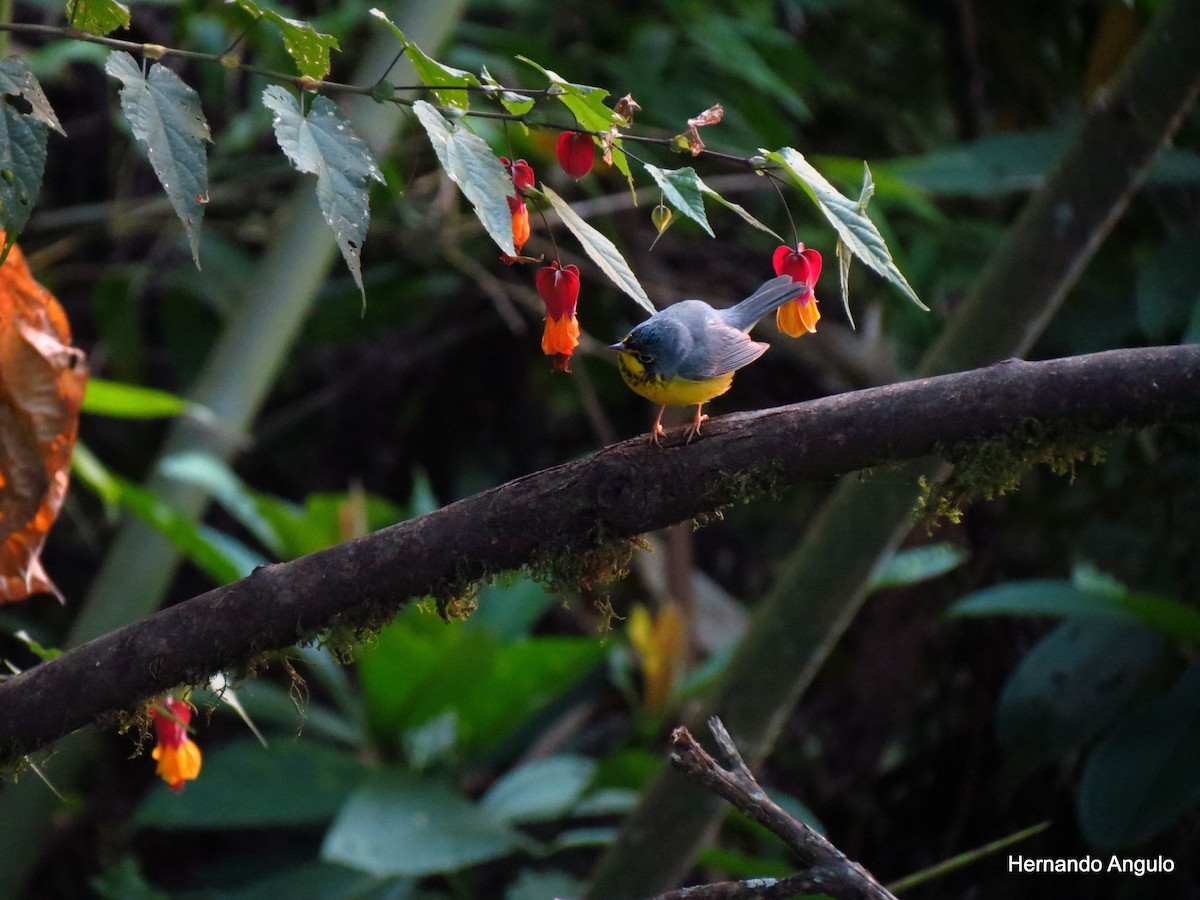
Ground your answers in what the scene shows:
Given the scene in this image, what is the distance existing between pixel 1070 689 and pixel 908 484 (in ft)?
3.08

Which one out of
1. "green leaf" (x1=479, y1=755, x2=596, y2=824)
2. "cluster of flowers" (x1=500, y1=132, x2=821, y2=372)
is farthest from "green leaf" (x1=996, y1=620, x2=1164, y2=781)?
"cluster of flowers" (x1=500, y1=132, x2=821, y2=372)

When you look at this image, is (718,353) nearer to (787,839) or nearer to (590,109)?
(590,109)

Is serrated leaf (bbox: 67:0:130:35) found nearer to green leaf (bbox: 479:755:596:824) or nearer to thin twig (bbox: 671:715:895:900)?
thin twig (bbox: 671:715:895:900)

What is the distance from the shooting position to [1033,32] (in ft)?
11.6

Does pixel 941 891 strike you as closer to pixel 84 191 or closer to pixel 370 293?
pixel 370 293

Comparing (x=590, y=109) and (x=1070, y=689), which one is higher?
(x=590, y=109)

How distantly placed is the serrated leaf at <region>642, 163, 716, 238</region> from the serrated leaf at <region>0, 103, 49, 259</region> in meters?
0.54

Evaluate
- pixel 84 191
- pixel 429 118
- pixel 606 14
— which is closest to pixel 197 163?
pixel 429 118

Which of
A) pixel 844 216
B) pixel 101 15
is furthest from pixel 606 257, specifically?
pixel 101 15

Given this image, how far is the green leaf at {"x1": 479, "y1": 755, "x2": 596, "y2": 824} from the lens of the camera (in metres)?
2.88

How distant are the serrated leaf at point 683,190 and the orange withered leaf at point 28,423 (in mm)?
957

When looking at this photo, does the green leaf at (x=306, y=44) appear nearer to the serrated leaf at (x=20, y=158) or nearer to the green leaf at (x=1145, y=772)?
the serrated leaf at (x=20, y=158)

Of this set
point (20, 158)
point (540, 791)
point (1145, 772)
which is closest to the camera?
point (20, 158)

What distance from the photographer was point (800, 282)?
1486 mm
